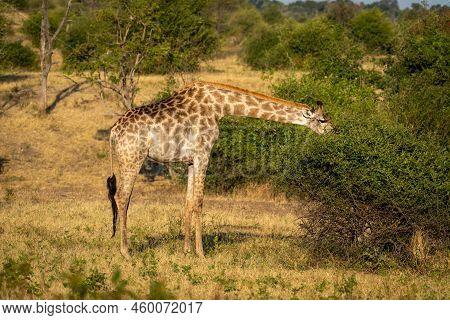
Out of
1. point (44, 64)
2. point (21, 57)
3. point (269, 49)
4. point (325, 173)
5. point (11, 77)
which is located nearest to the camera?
point (325, 173)

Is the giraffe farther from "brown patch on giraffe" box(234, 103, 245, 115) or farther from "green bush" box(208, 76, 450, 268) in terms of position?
"green bush" box(208, 76, 450, 268)

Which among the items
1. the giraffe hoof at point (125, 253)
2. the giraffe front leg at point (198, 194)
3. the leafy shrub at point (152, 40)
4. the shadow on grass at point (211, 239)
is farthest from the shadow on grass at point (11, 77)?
the giraffe hoof at point (125, 253)

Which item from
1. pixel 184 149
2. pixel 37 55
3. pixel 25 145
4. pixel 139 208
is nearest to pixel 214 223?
pixel 139 208

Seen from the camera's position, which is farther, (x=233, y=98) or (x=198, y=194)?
(x=233, y=98)

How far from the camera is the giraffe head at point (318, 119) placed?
1249cm

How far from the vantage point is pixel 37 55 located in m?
42.0

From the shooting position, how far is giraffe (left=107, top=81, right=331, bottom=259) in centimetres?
1206

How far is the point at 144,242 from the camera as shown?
13.4m

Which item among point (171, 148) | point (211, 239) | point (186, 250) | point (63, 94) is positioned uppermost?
point (171, 148)

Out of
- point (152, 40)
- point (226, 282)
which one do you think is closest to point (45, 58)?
point (152, 40)

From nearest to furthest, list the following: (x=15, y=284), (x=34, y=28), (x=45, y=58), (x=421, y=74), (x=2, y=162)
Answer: (x=15, y=284)
(x=421, y=74)
(x=2, y=162)
(x=45, y=58)
(x=34, y=28)

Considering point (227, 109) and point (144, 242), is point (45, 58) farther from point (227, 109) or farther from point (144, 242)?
point (227, 109)

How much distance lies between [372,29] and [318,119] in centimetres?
4532
